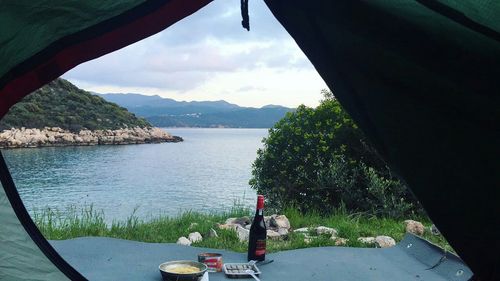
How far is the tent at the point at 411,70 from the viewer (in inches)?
55.9

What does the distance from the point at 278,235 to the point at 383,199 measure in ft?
5.67

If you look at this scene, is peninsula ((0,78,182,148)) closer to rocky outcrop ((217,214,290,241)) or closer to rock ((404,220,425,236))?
rocky outcrop ((217,214,290,241))

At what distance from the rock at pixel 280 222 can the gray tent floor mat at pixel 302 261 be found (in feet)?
4.03

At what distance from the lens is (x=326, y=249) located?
3.72 meters

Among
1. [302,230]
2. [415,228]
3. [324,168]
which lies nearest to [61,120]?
[324,168]

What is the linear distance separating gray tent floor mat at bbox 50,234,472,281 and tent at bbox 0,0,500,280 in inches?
62.0

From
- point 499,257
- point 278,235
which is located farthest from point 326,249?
point 499,257

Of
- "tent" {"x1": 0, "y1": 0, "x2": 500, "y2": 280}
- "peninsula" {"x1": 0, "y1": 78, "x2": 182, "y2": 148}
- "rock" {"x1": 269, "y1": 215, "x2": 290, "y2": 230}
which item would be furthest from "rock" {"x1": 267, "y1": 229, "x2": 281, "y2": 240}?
"peninsula" {"x1": 0, "y1": 78, "x2": 182, "y2": 148}

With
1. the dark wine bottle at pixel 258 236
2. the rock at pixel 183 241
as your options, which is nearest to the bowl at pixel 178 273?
the dark wine bottle at pixel 258 236

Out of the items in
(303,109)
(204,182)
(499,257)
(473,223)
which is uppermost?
(303,109)

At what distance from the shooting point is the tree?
601 cm

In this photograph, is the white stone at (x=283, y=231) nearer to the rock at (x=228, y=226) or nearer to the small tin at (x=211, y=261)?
the rock at (x=228, y=226)

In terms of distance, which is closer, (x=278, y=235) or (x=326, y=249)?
(x=326, y=249)

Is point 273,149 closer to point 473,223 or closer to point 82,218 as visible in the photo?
point 82,218
